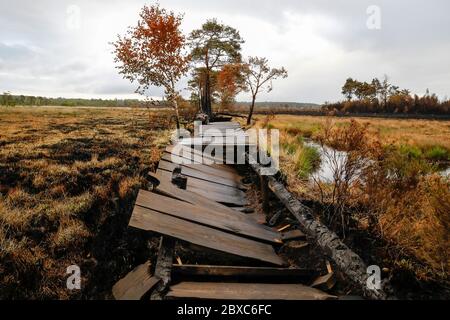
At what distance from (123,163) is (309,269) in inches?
298

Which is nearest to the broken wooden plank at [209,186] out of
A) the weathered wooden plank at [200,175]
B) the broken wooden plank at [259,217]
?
the weathered wooden plank at [200,175]

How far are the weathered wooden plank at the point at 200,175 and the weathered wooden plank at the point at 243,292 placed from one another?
382 cm

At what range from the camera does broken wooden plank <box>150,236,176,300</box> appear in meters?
2.80

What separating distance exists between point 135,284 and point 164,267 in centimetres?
34

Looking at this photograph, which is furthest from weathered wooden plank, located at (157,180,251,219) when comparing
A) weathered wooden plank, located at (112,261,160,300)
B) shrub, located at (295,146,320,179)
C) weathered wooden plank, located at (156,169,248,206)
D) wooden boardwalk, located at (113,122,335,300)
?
shrub, located at (295,146,320,179)

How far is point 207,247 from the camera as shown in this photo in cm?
362

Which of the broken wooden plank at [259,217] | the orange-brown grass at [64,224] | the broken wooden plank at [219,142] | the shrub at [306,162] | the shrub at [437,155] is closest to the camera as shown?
the orange-brown grass at [64,224]

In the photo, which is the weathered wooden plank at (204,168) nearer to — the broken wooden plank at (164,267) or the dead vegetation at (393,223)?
the dead vegetation at (393,223)

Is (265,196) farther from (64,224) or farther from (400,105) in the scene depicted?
(400,105)

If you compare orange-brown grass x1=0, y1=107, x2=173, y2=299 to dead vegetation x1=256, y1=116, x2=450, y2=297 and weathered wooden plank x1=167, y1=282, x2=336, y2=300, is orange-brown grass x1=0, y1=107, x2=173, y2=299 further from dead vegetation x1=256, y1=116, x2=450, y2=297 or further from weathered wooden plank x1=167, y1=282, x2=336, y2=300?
dead vegetation x1=256, y1=116, x2=450, y2=297

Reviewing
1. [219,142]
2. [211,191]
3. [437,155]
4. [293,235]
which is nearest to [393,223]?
[293,235]

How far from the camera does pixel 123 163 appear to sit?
970 centimetres

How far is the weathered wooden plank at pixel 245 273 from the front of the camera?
328 centimetres
